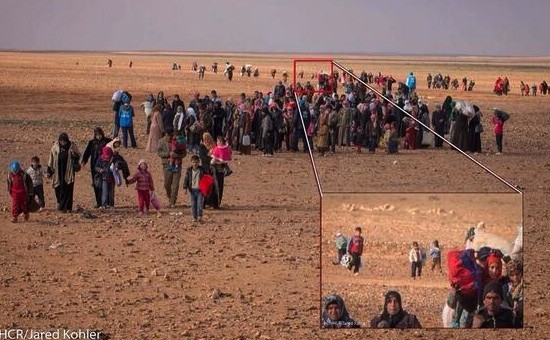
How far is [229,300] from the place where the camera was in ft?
30.4

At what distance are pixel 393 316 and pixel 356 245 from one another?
516 millimetres

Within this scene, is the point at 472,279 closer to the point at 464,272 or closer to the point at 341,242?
the point at 464,272

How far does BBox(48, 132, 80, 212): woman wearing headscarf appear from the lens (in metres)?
13.5

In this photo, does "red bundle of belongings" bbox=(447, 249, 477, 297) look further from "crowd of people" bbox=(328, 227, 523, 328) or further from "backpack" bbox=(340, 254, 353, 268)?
"backpack" bbox=(340, 254, 353, 268)

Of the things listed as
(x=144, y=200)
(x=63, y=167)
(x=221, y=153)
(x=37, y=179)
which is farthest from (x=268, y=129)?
(x=37, y=179)

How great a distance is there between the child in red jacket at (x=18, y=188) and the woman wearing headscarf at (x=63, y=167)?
603 millimetres

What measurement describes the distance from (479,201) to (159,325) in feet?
12.4

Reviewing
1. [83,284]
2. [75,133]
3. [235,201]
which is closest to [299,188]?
[235,201]

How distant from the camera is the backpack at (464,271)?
5.49 m

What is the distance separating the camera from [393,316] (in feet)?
18.7

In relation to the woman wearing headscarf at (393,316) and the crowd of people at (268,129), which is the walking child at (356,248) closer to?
the woman wearing headscarf at (393,316)

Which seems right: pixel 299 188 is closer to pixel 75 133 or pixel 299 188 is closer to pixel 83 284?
pixel 83 284

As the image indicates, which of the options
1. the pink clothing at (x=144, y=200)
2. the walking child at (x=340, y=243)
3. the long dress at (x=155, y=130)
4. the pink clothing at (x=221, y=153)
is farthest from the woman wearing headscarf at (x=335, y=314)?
the long dress at (x=155, y=130)

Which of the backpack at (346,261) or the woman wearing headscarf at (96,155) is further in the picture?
the woman wearing headscarf at (96,155)
